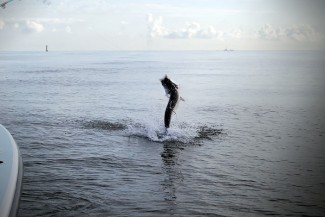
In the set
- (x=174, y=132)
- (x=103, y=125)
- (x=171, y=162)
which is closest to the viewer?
(x=171, y=162)

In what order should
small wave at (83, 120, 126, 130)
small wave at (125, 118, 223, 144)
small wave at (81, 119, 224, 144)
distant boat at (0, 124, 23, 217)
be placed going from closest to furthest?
distant boat at (0, 124, 23, 217) < small wave at (125, 118, 223, 144) < small wave at (81, 119, 224, 144) < small wave at (83, 120, 126, 130)

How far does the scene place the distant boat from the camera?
285 inches

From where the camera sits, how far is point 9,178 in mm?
8328

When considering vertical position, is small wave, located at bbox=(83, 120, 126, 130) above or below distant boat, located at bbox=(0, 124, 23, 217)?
below

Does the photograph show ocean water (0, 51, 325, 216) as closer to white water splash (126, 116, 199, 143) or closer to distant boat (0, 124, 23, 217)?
white water splash (126, 116, 199, 143)

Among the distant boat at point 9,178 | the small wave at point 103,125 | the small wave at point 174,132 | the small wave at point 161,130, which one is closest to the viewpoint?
the distant boat at point 9,178

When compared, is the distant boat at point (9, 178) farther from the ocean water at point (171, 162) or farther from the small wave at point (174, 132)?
the small wave at point (174, 132)

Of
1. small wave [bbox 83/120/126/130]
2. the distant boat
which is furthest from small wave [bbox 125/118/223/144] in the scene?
the distant boat

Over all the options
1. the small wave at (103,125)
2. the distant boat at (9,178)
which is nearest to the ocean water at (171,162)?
the small wave at (103,125)

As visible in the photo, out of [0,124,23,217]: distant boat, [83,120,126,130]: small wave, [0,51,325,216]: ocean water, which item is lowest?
[0,51,325,216]: ocean water

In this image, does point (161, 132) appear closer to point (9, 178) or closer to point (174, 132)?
point (174, 132)

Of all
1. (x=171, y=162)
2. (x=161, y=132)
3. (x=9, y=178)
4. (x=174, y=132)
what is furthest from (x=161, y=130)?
(x=9, y=178)

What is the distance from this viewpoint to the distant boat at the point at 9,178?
7.23m

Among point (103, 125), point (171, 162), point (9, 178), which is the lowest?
point (171, 162)
